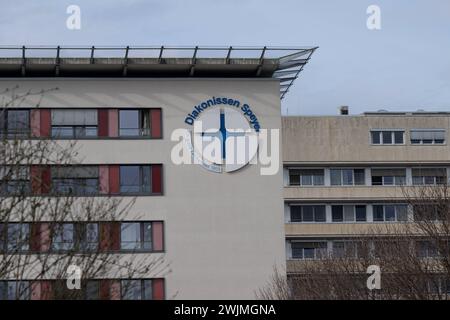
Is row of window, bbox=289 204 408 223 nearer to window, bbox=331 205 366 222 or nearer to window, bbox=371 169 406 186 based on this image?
window, bbox=331 205 366 222

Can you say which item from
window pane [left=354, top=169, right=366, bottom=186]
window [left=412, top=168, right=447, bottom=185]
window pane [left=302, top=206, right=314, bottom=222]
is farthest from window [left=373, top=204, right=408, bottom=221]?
window pane [left=302, top=206, right=314, bottom=222]

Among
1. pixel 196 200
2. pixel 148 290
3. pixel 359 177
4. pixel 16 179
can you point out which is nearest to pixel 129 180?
pixel 196 200

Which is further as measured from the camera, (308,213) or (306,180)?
(306,180)

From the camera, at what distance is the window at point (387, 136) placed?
262 feet

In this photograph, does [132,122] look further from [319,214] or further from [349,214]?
[349,214]

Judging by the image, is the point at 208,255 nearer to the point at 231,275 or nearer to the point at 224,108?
the point at 231,275

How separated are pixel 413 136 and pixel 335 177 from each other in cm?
608

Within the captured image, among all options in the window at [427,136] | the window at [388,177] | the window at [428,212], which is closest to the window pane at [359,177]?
the window at [388,177]

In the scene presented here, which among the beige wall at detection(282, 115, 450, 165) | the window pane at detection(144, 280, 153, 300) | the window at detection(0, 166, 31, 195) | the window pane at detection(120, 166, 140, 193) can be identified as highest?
the beige wall at detection(282, 115, 450, 165)

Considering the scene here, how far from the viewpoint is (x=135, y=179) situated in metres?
55.9

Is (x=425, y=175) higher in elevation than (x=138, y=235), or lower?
higher

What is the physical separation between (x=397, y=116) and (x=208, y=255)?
29.3 m

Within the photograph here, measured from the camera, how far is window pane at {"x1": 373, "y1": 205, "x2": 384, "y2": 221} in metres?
80.1

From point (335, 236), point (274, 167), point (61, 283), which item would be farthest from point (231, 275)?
point (61, 283)
